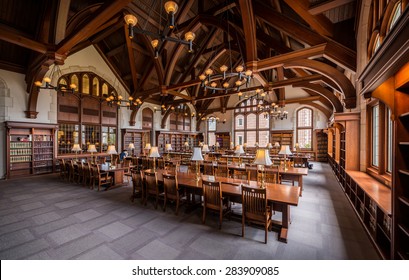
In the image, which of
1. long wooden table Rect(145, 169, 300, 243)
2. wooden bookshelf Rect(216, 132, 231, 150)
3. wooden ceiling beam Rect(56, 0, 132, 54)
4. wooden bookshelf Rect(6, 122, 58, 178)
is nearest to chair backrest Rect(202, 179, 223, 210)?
long wooden table Rect(145, 169, 300, 243)

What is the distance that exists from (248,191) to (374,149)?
3899 millimetres

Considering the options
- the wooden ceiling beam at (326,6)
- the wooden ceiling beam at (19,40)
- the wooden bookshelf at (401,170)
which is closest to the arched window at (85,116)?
the wooden ceiling beam at (19,40)

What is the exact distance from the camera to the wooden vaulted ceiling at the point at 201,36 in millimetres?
4832

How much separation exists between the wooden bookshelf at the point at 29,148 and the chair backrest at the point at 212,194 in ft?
29.4

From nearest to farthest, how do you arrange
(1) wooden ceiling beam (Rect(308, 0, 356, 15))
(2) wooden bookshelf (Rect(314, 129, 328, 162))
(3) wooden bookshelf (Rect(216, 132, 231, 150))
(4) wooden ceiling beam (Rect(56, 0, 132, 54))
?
(1) wooden ceiling beam (Rect(308, 0, 356, 15))
(4) wooden ceiling beam (Rect(56, 0, 132, 54))
(2) wooden bookshelf (Rect(314, 129, 328, 162))
(3) wooden bookshelf (Rect(216, 132, 231, 150))

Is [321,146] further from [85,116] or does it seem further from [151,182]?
[85,116]

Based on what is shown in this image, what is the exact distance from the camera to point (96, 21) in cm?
491

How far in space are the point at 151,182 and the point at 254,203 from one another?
8.39 ft

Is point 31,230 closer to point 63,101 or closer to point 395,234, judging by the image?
point 395,234

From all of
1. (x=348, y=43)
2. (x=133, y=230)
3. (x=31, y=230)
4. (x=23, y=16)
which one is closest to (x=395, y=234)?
(x=133, y=230)

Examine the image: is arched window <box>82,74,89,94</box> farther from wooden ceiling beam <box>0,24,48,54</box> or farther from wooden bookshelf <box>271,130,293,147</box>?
wooden bookshelf <box>271,130,293,147</box>

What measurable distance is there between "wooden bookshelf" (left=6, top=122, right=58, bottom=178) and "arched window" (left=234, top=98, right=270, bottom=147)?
546 inches

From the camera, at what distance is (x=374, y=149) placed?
4.39 m

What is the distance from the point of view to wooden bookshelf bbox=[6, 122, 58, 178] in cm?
739
